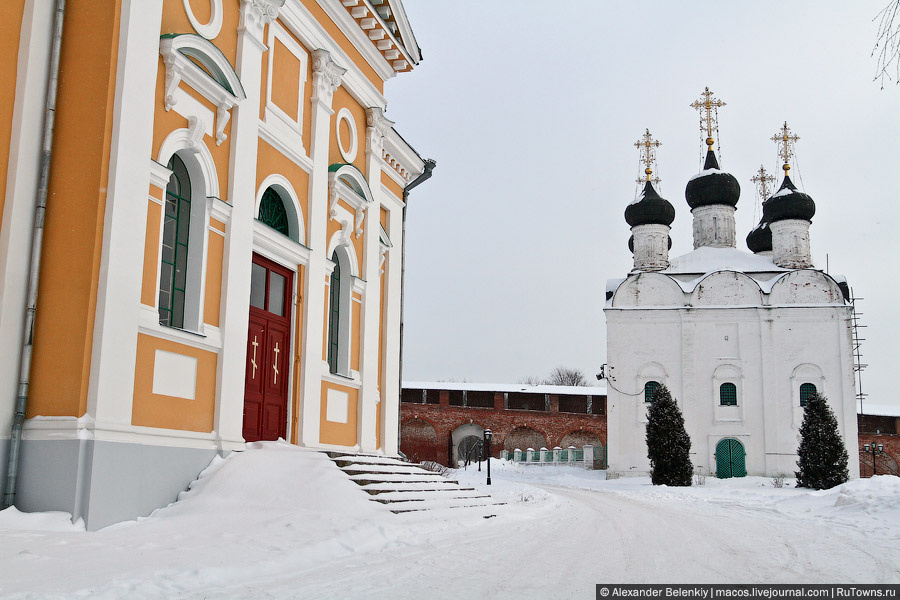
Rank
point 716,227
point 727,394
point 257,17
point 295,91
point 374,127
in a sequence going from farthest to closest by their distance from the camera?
point 716,227, point 727,394, point 374,127, point 295,91, point 257,17

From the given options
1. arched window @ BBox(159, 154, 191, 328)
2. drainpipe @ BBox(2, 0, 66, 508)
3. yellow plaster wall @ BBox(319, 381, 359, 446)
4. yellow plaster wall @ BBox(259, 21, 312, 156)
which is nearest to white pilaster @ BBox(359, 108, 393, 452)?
yellow plaster wall @ BBox(319, 381, 359, 446)

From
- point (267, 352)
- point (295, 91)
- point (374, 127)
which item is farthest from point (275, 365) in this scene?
point (374, 127)

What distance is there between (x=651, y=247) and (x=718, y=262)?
2.95m

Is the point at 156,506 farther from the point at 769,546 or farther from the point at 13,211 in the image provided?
the point at 769,546

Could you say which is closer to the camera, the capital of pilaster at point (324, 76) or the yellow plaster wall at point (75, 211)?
the yellow plaster wall at point (75, 211)

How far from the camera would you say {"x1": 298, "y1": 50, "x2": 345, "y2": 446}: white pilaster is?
11.6 meters

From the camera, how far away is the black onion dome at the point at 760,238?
131 feet

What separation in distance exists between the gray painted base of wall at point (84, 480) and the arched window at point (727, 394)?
2896 cm

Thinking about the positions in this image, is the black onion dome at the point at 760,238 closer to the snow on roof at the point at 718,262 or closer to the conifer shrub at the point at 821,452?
the snow on roof at the point at 718,262

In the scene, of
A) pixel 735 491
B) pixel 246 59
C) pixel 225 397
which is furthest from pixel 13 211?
pixel 735 491

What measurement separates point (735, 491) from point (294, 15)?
16305 mm

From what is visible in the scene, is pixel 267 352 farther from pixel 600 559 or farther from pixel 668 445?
pixel 668 445

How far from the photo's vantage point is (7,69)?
7727mm

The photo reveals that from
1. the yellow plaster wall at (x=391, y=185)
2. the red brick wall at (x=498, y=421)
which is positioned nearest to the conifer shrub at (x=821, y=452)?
the yellow plaster wall at (x=391, y=185)
